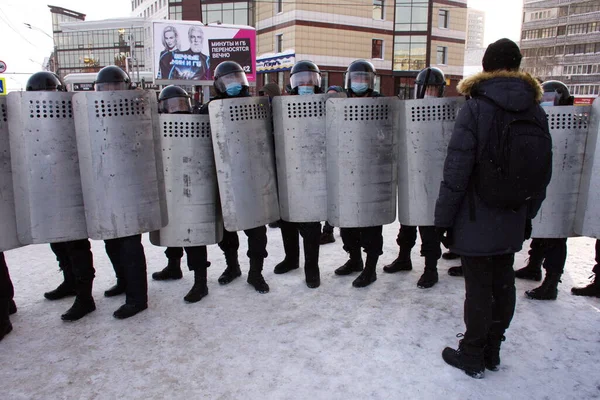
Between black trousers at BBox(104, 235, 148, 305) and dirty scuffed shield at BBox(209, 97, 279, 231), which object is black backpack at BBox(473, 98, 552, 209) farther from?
black trousers at BBox(104, 235, 148, 305)

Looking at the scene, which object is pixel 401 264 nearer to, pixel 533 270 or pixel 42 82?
pixel 533 270

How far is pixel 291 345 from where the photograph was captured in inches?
121

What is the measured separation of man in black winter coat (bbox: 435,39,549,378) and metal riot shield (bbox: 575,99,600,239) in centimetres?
131

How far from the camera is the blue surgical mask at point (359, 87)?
426cm

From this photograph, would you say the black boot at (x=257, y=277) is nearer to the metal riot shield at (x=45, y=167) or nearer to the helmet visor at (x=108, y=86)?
the metal riot shield at (x=45, y=167)

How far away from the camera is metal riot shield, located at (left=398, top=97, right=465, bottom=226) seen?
12.8 ft

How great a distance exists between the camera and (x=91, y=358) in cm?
297

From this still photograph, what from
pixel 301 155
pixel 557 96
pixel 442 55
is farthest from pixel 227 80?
pixel 442 55

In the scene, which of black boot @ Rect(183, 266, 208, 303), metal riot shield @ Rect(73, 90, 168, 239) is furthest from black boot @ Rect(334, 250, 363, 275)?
metal riot shield @ Rect(73, 90, 168, 239)

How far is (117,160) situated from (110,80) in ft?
2.64

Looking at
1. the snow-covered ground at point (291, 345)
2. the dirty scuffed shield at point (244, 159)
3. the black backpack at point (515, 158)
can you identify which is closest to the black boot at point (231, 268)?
the snow-covered ground at point (291, 345)

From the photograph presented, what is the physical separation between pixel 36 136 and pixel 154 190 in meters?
0.91

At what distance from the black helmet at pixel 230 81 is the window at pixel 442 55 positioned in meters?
31.4

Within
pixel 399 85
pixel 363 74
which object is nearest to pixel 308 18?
pixel 399 85
